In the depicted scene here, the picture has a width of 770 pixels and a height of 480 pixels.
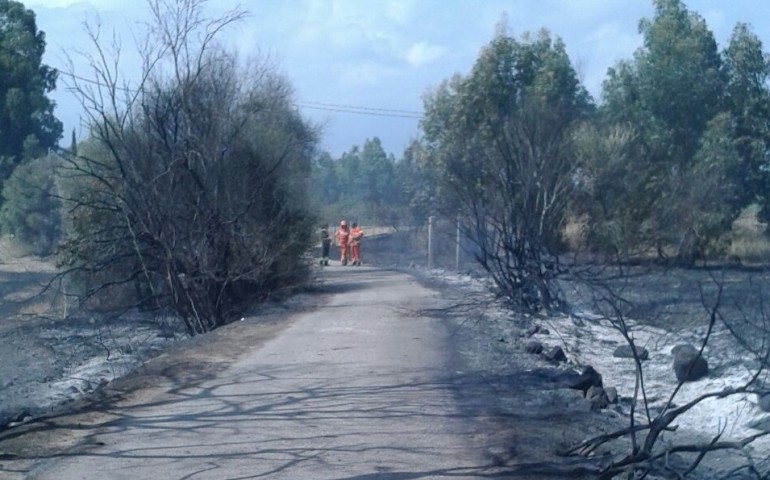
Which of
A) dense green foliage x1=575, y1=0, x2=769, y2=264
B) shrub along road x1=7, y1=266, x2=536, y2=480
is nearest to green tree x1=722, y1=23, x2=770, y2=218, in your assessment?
dense green foliage x1=575, y1=0, x2=769, y2=264

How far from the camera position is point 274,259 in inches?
1090

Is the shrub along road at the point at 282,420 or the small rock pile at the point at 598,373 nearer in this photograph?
the shrub along road at the point at 282,420

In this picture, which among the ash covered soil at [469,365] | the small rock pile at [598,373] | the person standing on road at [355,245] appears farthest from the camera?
the person standing on road at [355,245]

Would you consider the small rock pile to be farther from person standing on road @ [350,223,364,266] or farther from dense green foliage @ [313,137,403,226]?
dense green foliage @ [313,137,403,226]

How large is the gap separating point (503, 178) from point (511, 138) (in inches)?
36.9

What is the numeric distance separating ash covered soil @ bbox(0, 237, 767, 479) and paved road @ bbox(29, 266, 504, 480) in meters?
0.40

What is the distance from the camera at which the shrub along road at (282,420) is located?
383 inches

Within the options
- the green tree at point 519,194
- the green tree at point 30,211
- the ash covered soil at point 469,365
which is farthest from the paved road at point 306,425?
the green tree at point 30,211

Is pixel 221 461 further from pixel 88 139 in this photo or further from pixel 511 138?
pixel 88 139

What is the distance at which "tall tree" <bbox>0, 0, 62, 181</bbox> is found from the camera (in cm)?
3906

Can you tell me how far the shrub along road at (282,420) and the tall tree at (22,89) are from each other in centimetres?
2364

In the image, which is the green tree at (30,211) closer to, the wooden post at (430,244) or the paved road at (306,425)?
the wooden post at (430,244)

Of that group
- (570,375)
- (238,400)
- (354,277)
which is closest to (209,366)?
(238,400)

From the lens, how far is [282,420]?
11.7 m
